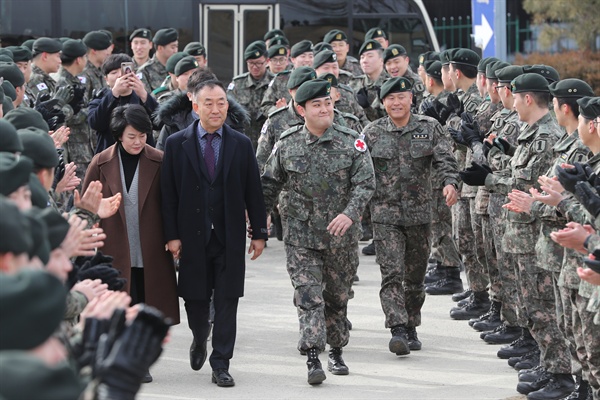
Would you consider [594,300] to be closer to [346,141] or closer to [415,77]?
[346,141]

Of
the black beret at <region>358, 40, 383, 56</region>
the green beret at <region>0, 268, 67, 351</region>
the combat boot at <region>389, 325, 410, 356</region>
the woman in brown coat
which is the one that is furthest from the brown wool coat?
the black beret at <region>358, 40, 383, 56</region>

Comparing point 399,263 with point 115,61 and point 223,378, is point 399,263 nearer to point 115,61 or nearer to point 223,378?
point 223,378

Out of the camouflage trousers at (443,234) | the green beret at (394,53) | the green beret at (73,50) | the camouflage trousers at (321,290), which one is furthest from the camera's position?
the green beret at (394,53)

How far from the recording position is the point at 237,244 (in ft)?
26.1

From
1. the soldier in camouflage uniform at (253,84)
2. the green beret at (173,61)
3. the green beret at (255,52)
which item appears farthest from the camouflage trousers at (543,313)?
the green beret at (255,52)

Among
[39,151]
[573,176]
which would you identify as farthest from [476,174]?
[39,151]

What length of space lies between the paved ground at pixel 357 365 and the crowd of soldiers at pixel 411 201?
6.6 inches

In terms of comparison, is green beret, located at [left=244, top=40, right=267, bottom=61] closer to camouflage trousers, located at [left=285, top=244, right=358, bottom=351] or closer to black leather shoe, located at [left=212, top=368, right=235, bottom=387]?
camouflage trousers, located at [left=285, top=244, right=358, bottom=351]

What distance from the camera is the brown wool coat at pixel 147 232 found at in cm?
787

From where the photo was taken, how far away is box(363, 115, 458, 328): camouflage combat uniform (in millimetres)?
8812

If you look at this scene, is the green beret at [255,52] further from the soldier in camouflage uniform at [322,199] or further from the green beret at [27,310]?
the green beret at [27,310]

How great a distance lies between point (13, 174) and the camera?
13.8 feet

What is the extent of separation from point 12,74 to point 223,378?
3.10m

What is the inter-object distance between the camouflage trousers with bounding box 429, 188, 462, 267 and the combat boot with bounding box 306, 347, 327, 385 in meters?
3.40
